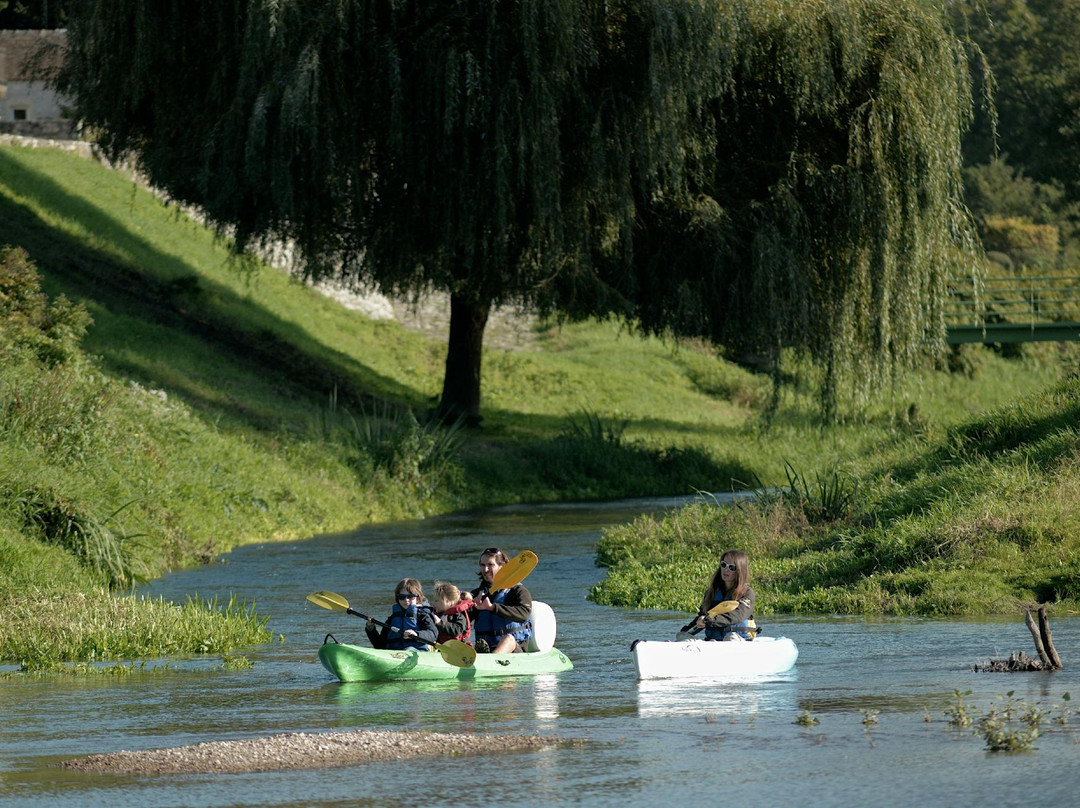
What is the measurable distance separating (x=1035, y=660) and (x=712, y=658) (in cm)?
264

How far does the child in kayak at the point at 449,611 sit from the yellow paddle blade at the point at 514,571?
35 centimetres

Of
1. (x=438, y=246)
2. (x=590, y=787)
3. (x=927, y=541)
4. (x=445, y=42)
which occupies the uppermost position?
(x=445, y=42)

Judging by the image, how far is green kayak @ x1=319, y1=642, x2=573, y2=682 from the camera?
1334cm

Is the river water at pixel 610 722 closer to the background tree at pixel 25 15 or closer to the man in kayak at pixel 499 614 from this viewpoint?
the man in kayak at pixel 499 614

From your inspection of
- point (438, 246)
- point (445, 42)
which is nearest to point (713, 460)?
point (438, 246)

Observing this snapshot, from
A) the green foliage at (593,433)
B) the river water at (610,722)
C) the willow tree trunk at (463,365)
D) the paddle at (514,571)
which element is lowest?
the river water at (610,722)

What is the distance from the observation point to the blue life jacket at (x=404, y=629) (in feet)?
46.3

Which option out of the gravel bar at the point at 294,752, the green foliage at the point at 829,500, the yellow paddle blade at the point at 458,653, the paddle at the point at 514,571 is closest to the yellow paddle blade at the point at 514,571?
the paddle at the point at 514,571

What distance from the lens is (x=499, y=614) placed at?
14477 mm

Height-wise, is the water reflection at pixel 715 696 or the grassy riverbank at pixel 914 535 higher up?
the grassy riverbank at pixel 914 535

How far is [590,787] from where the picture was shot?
29.6 feet

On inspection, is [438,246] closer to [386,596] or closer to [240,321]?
[386,596]

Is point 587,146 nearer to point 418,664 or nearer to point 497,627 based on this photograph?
point 497,627

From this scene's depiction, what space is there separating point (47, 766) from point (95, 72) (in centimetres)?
2283
